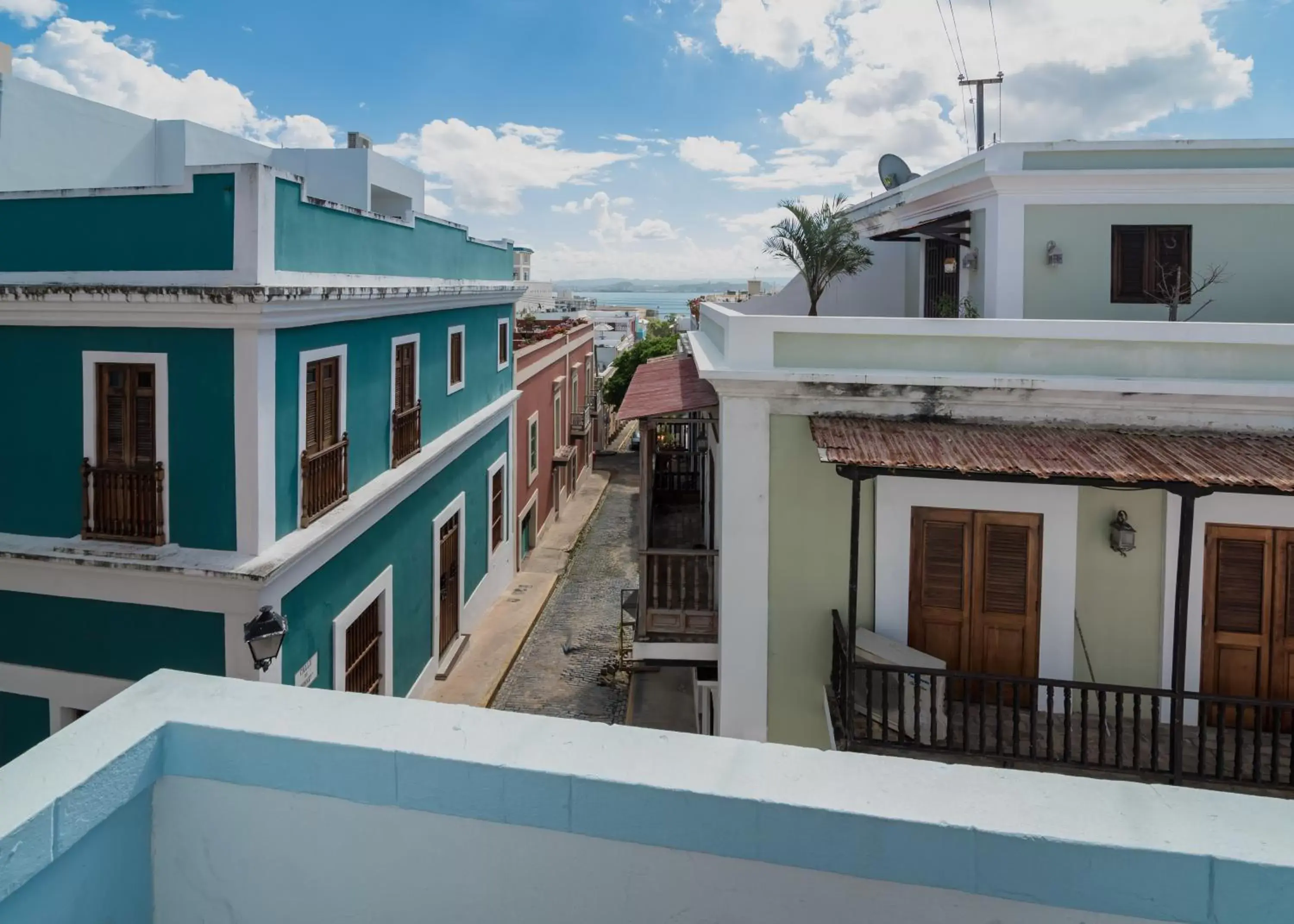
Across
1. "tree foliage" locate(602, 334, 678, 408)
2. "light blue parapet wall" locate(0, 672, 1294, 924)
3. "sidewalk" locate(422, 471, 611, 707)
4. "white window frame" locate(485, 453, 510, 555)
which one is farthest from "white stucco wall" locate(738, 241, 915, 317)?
"tree foliage" locate(602, 334, 678, 408)

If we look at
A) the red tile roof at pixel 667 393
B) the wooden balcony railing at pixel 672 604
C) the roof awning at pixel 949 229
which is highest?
the roof awning at pixel 949 229

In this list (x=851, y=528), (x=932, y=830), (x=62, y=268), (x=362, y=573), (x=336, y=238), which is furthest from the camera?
(x=362, y=573)

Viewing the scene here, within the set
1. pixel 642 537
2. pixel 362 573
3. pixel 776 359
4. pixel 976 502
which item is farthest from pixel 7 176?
pixel 976 502

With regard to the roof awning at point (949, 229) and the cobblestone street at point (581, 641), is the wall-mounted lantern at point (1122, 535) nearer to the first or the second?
the roof awning at point (949, 229)

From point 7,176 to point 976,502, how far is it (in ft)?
38.0

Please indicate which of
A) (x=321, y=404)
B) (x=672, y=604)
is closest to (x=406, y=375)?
(x=321, y=404)

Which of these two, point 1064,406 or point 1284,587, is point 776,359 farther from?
point 1284,587

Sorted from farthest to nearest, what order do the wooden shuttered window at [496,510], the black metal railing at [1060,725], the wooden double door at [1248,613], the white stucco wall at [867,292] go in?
the wooden shuttered window at [496,510] → the white stucco wall at [867,292] → the wooden double door at [1248,613] → the black metal railing at [1060,725]

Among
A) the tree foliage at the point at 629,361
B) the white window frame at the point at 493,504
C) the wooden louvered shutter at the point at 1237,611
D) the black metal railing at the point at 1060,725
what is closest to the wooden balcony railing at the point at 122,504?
the black metal railing at the point at 1060,725

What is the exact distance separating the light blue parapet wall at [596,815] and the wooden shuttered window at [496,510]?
45.2ft

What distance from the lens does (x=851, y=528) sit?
6.25m

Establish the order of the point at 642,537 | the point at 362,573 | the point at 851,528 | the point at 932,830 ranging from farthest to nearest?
1. the point at 362,573
2. the point at 642,537
3. the point at 851,528
4. the point at 932,830

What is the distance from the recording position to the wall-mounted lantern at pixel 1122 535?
6625mm

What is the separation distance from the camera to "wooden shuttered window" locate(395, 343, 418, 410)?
10.5 m
